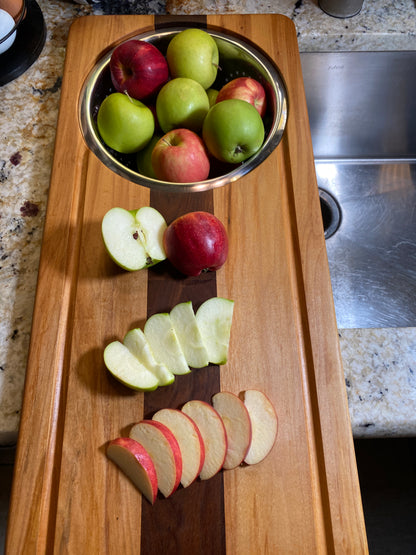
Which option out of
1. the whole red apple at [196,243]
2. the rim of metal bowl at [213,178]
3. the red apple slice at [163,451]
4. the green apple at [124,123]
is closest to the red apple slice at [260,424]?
the red apple slice at [163,451]

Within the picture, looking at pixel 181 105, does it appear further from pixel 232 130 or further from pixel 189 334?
pixel 189 334

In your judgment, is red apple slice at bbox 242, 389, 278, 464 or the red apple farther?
the red apple

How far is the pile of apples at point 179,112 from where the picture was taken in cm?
82

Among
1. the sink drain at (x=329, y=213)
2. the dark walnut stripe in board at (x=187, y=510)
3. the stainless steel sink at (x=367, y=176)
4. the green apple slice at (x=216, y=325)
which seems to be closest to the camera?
the dark walnut stripe in board at (x=187, y=510)

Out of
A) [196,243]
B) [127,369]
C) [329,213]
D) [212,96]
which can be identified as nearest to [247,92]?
[212,96]

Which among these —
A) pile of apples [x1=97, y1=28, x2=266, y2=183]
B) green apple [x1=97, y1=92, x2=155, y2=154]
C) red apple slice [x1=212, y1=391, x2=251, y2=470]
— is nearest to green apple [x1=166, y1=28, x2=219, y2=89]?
pile of apples [x1=97, y1=28, x2=266, y2=183]

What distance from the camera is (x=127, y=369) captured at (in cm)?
66

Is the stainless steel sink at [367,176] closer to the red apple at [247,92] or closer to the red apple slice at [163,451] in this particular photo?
the red apple at [247,92]

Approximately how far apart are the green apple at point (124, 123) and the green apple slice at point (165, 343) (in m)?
0.38

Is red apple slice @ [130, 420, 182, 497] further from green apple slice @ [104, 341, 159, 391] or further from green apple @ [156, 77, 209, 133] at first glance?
green apple @ [156, 77, 209, 133]

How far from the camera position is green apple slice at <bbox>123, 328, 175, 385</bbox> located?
26.0 inches

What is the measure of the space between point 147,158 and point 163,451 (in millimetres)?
573

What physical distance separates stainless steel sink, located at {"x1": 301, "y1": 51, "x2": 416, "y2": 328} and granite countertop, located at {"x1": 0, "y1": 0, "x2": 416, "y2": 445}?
6 centimetres

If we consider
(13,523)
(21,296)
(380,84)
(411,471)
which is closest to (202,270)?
(21,296)
